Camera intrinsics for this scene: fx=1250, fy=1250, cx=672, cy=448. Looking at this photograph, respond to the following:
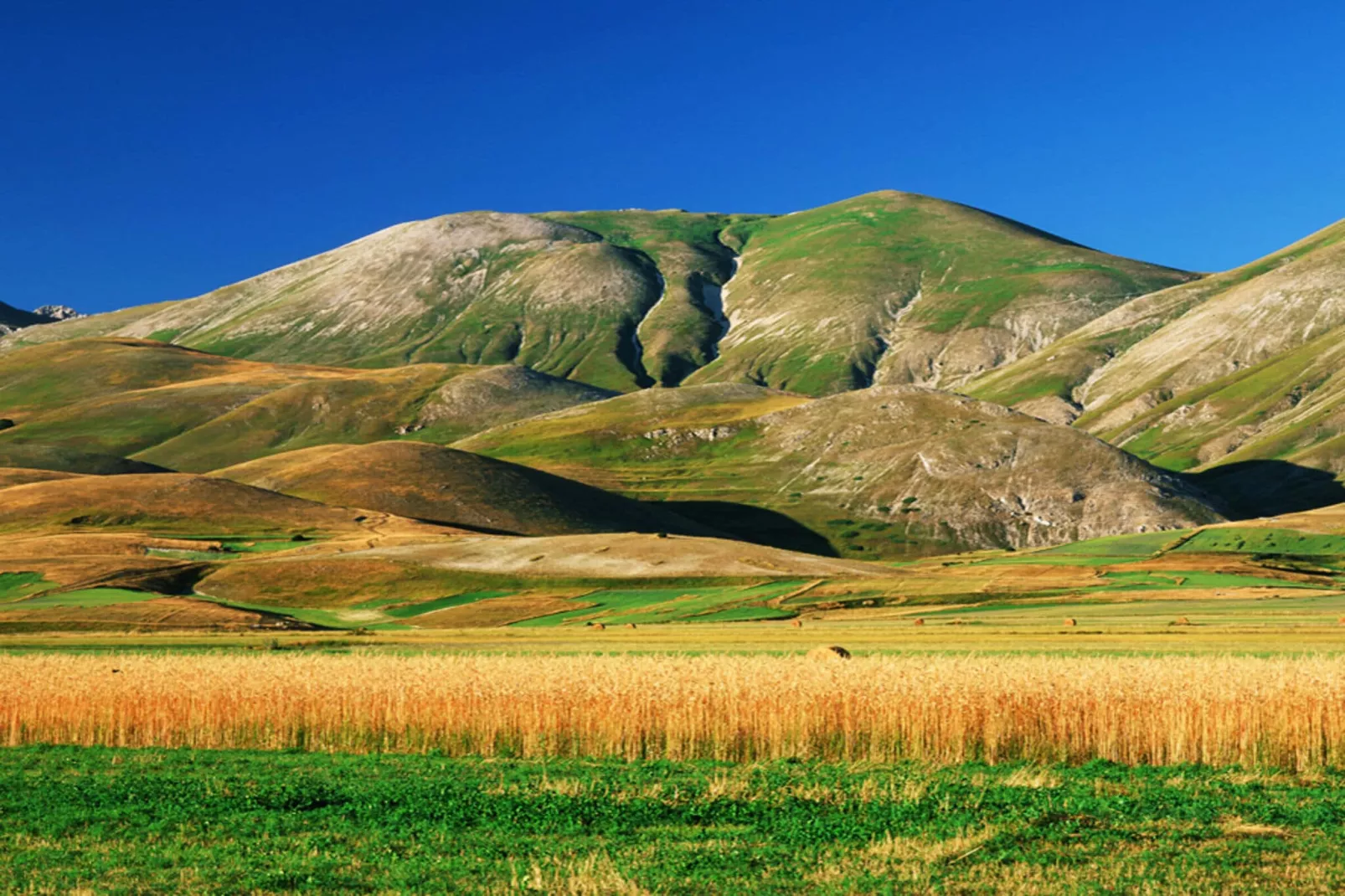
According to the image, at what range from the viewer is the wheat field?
29.2 metres

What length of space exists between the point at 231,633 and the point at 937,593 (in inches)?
2073

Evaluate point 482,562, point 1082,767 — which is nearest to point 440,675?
point 1082,767

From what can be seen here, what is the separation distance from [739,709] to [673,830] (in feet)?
31.7

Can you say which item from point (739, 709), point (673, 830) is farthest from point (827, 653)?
point (673, 830)

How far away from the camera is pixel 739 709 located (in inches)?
1236

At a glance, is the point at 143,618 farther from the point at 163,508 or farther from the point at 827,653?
the point at 163,508

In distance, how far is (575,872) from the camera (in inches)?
727

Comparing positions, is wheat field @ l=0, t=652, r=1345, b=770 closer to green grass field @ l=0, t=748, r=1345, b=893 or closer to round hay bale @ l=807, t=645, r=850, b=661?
green grass field @ l=0, t=748, r=1345, b=893

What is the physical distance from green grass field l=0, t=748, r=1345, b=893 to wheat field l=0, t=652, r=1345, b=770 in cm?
145

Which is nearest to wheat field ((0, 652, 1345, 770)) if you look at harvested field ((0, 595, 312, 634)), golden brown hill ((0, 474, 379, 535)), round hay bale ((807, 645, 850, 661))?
round hay bale ((807, 645, 850, 661))

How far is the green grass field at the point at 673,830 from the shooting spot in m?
18.3

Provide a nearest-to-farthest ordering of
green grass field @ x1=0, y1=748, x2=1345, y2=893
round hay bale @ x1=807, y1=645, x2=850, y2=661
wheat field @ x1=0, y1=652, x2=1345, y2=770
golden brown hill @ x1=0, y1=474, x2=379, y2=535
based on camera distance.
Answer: green grass field @ x1=0, y1=748, x2=1345, y2=893, wheat field @ x1=0, y1=652, x2=1345, y2=770, round hay bale @ x1=807, y1=645, x2=850, y2=661, golden brown hill @ x1=0, y1=474, x2=379, y2=535

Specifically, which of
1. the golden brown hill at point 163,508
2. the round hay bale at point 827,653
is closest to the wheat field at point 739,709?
the round hay bale at point 827,653

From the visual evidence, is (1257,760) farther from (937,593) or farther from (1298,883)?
(937,593)
